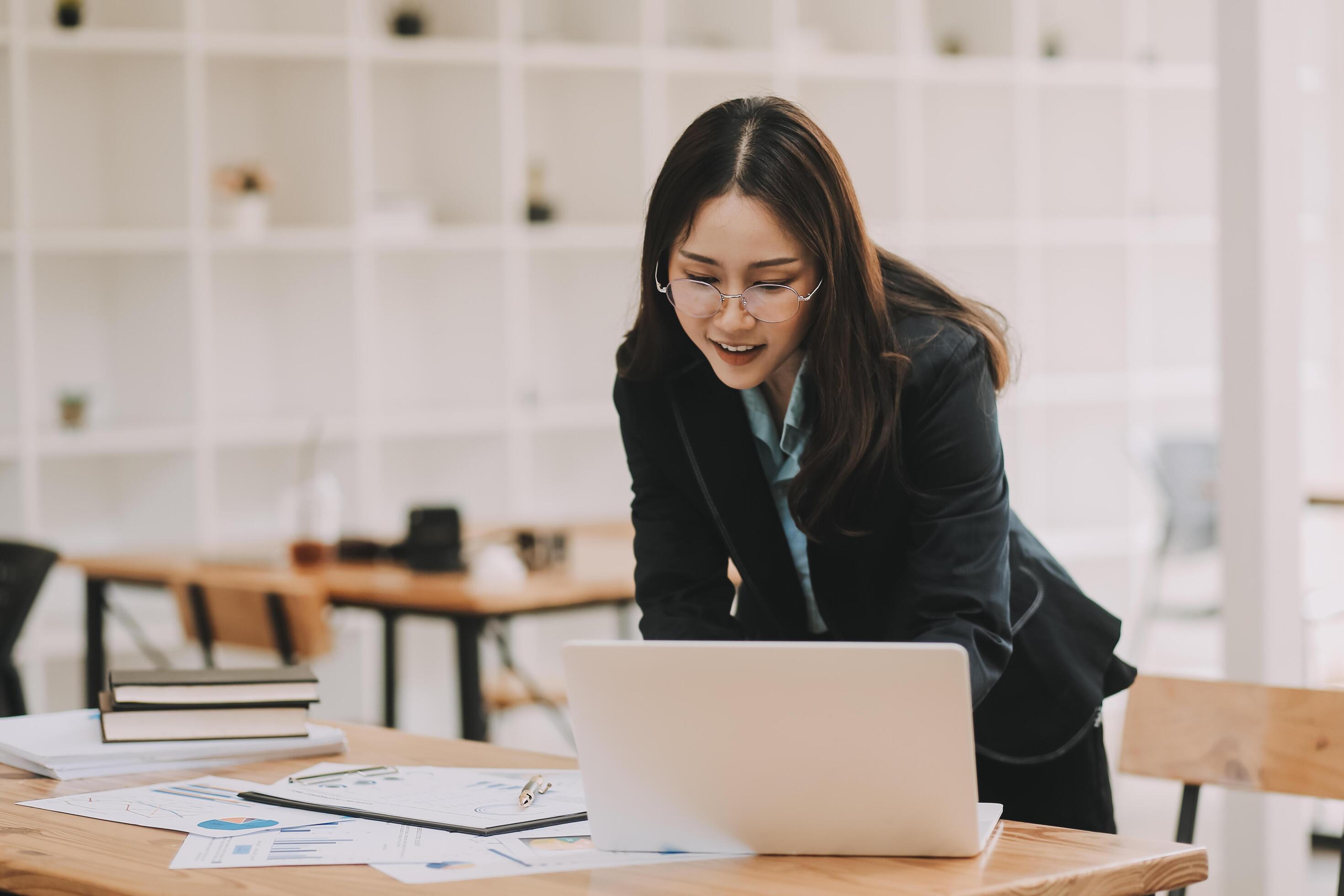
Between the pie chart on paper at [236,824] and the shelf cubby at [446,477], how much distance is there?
135 inches

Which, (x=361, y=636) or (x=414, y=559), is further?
(x=361, y=636)

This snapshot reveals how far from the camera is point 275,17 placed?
4.76m

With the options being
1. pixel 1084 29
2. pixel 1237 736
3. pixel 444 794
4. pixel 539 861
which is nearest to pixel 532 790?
pixel 444 794

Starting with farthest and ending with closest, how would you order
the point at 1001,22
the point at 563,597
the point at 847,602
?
the point at 1001,22, the point at 563,597, the point at 847,602

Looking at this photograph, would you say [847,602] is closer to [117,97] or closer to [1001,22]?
[117,97]

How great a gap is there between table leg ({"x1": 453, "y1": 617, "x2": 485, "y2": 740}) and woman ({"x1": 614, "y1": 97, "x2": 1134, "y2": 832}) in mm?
1309

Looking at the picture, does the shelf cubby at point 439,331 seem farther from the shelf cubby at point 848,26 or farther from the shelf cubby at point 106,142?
the shelf cubby at point 848,26

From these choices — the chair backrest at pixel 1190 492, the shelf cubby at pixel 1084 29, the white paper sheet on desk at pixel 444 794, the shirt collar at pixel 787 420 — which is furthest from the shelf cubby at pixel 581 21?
the white paper sheet on desk at pixel 444 794

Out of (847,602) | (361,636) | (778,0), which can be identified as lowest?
(361,636)

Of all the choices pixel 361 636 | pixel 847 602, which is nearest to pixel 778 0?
pixel 361 636

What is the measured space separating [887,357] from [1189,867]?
1.81 ft

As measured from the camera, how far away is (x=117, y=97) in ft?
15.1

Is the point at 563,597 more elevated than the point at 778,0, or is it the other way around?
the point at 778,0

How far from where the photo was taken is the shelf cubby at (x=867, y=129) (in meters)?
5.29
